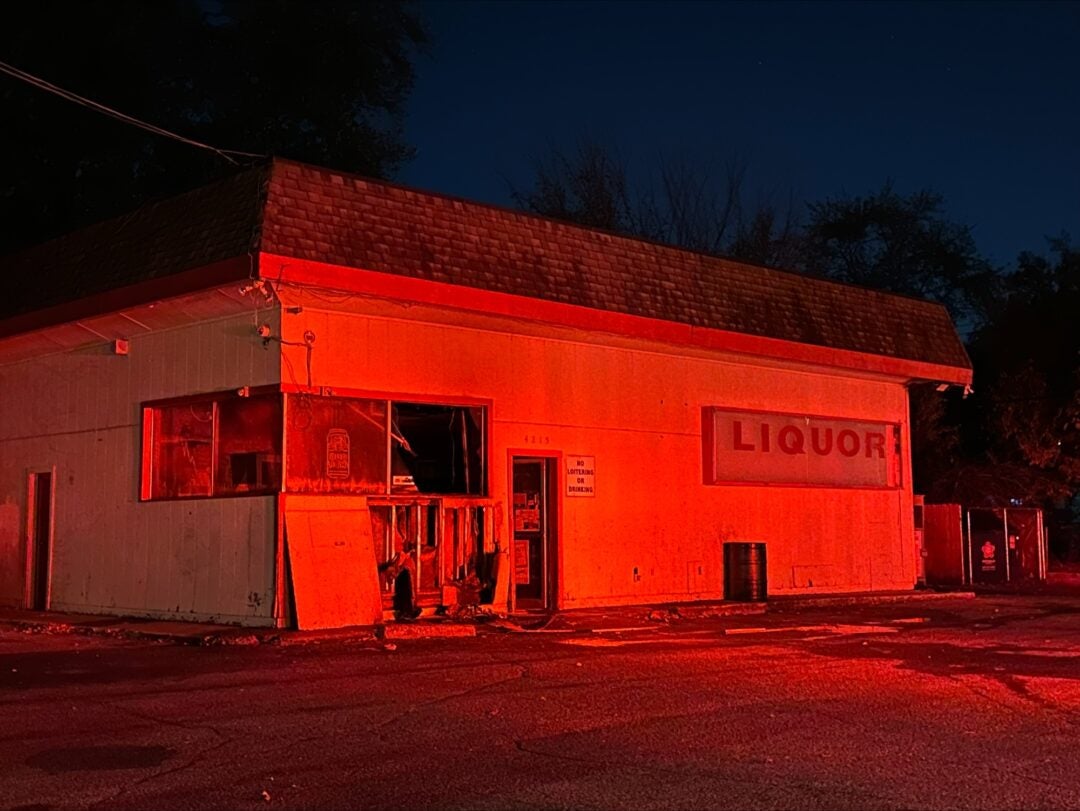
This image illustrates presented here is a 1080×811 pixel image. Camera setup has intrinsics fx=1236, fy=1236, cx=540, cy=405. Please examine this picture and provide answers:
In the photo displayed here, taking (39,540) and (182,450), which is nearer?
(182,450)

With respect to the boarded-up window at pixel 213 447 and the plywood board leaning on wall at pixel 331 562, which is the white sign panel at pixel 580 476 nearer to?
the plywood board leaning on wall at pixel 331 562

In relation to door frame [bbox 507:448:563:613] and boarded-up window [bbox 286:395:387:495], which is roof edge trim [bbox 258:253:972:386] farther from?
door frame [bbox 507:448:563:613]

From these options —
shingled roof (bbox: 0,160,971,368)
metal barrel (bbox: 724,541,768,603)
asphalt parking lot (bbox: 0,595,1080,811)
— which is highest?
shingled roof (bbox: 0,160,971,368)

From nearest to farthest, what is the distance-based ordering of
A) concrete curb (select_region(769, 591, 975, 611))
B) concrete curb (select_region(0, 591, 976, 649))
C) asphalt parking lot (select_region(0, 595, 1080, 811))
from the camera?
asphalt parking lot (select_region(0, 595, 1080, 811)), concrete curb (select_region(0, 591, 976, 649)), concrete curb (select_region(769, 591, 975, 611))

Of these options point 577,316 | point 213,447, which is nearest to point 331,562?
point 213,447

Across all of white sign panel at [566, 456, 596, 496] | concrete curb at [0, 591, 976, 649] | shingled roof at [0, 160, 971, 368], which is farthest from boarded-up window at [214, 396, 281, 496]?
white sign panel at [566, 456, 596, 496]

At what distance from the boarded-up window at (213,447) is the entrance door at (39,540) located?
2861mm

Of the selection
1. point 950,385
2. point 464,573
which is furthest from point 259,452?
point 950,385

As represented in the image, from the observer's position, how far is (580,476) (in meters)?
19.0

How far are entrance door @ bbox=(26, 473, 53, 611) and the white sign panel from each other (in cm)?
798

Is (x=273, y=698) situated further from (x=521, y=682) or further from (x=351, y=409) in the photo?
(x=351, y=409)

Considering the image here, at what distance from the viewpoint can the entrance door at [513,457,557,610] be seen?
18.6 meters

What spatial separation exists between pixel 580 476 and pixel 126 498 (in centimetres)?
665

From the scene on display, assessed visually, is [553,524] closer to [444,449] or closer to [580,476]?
[580,476]
